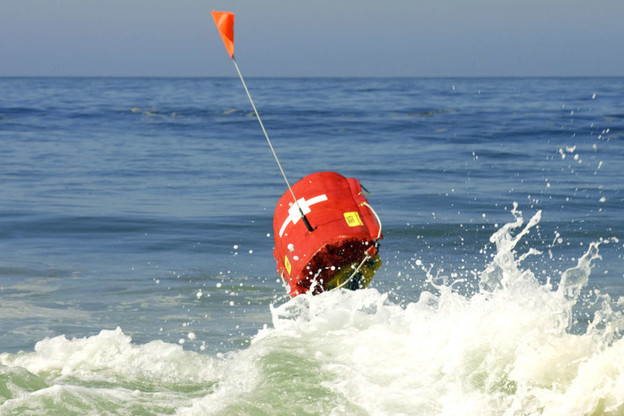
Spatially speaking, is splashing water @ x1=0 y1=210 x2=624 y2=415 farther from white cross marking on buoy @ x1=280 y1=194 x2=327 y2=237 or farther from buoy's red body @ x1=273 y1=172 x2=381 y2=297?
white cross marking on buoy @ x1=280 y1=194 x2=327 y2=237

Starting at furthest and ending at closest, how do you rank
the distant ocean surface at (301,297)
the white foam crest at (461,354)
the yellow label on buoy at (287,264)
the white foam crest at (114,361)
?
the yellow label on buoy at (287,264)
the white foam crest at (114,361)
the distant ocean surface at (301,297)
the white foam crest at (461,354)

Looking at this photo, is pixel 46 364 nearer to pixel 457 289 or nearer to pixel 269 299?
pixel 269 299

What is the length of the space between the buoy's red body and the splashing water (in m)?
0.15

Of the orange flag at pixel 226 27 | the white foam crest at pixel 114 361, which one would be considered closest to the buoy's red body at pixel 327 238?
the white foam crest at pixel 114 361

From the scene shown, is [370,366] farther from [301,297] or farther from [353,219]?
[353,219]

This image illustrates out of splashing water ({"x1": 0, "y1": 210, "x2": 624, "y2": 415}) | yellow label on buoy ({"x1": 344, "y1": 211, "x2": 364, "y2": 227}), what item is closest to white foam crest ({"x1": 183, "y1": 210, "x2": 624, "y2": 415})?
splashing water ({"x1": 0, "y1": 210, "x2": 624, "y2": 415})

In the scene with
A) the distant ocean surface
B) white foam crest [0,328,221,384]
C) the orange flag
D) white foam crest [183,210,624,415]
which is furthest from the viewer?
the orange flag

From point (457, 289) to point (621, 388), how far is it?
3.18 m

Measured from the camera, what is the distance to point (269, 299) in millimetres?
6473

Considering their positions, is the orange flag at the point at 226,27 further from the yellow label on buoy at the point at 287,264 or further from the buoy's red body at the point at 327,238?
the yellow label on buoy at the point at 287,264

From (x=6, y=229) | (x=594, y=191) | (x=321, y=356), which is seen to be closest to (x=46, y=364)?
(x=321, y=356)

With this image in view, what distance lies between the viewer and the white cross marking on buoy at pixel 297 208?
5.34 meters

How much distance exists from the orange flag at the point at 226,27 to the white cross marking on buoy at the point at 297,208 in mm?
1176

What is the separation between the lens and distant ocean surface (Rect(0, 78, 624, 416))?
12.7 feet
